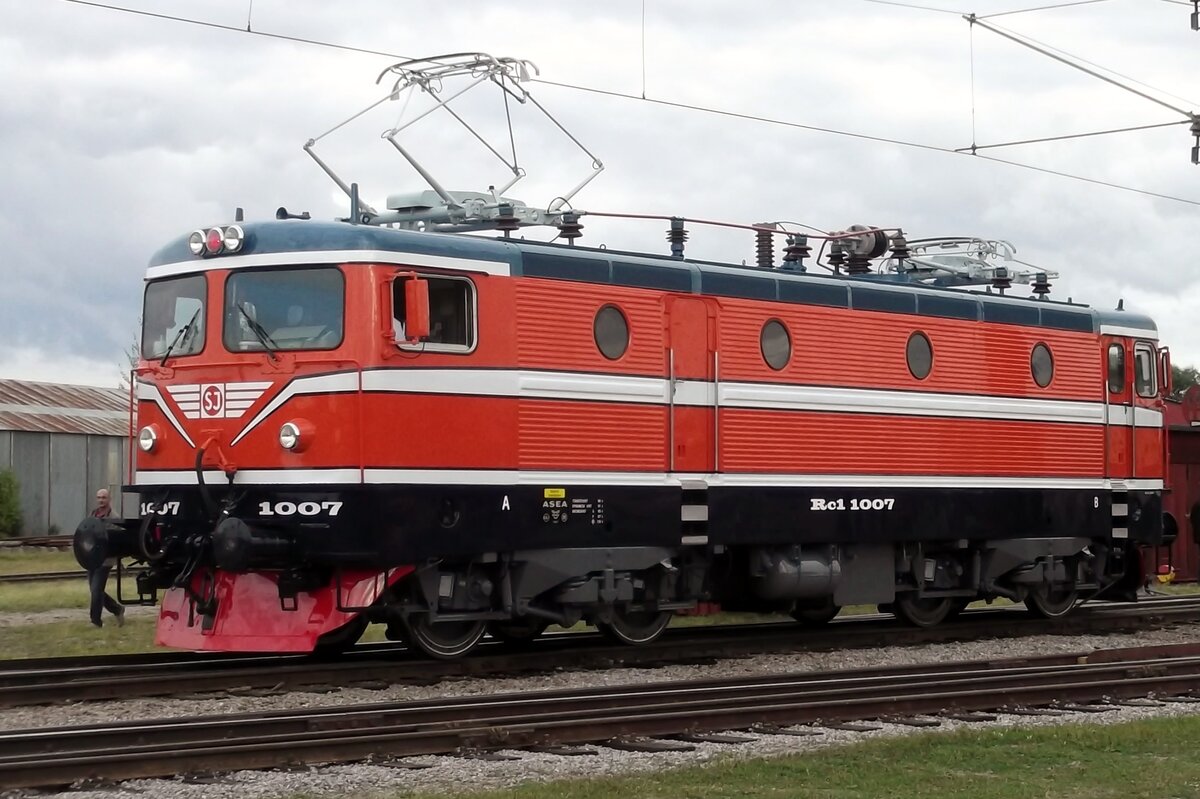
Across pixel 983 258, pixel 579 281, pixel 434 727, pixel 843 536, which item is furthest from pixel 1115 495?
pixel 434 727

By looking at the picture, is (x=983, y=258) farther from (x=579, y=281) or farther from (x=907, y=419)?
(x=579, y=281)

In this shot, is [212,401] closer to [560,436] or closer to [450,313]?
[450,313]

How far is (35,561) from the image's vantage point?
4009 centimetres

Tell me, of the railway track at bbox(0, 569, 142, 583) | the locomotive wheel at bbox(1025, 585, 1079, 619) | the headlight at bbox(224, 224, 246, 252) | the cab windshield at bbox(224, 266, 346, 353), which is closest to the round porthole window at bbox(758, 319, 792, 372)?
the cab windshield at bbox(224, 266, 346, 353)

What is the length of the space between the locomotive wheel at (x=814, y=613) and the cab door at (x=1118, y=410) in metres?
4.43

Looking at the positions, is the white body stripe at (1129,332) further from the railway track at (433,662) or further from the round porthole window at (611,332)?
the round porthole window at (611,332)

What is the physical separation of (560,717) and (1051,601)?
40.1ft

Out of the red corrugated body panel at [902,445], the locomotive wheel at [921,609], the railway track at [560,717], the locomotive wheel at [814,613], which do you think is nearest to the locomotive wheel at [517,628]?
the red corrugated body panel at [902,445]

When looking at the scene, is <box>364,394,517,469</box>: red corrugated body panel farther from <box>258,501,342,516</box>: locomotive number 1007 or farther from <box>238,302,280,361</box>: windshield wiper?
<box>238,302,280,361</box>: windshield wiper

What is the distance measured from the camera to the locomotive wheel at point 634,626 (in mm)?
17906

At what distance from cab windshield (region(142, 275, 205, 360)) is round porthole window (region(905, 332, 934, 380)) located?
865 cm

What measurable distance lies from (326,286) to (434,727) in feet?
17.1

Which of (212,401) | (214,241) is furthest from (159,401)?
(214,241)

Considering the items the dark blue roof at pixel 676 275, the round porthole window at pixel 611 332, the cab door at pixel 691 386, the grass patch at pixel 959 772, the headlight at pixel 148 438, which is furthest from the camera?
the cab door at pixel 691 386
